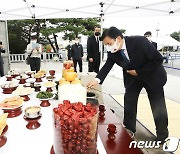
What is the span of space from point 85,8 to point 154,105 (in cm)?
327

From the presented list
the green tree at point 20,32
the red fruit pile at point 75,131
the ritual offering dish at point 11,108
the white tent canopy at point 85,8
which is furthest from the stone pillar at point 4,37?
the green tree at point 20,32

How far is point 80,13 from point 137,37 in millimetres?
3207

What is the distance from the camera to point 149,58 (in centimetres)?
165

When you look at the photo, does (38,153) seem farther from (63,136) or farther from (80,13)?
(80,13)

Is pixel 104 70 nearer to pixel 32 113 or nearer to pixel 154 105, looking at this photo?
pixel 154 105

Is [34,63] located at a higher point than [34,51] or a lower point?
lower

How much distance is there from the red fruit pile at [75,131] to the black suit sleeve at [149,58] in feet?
3.40

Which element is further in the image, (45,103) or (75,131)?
(45,103)

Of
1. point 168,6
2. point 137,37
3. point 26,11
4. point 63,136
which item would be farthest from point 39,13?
point 63,136

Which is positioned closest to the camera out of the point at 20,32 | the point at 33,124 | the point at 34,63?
the point at 33,124

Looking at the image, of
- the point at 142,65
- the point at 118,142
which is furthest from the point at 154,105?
the point at 118,142

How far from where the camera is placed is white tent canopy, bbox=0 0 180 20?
406 cm

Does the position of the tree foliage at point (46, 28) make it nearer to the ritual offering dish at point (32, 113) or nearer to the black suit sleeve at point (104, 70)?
the black suit sleeve at point (104, 70)

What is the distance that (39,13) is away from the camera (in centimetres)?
463
